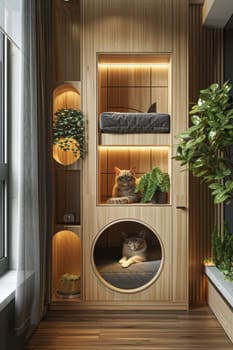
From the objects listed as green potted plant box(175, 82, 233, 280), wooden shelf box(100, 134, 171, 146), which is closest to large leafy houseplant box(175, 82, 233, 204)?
green potted plant box(175, 82, 233, 280)

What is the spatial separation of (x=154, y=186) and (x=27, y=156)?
1297 millimetres

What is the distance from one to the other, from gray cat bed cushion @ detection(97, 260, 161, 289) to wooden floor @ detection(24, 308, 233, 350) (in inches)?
8.9

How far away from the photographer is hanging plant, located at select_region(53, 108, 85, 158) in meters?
3.91

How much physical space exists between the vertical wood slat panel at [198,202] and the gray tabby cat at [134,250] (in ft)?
1.51

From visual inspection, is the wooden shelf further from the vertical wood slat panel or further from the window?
the window

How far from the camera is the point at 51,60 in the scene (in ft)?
12.7

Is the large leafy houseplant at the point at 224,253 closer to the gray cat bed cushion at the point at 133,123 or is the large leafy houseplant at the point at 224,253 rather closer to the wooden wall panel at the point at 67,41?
the gray cat bed cushion at the point at 133,123

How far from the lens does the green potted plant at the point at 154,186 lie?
12.9 feet

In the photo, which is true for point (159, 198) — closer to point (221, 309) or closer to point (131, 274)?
point (131, 274)

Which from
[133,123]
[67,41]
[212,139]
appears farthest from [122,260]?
[67,41]

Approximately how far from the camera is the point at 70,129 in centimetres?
392

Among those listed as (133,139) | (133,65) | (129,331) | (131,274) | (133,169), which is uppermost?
(133,65)

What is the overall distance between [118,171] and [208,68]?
3.96ft

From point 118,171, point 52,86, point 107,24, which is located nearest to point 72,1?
point 107,24
